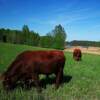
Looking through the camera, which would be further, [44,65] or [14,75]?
[44,65]

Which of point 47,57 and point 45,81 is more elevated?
point 47,57

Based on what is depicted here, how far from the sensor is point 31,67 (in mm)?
10109

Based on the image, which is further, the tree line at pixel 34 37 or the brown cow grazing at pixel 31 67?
the tree line at pixel 34 37

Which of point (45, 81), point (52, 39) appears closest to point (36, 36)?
point (52, 39)

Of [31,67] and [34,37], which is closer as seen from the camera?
[31,67]

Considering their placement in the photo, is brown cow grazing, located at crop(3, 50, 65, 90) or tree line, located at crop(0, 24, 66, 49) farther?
→ tree line, located at crop(0, 24, 66, 49)

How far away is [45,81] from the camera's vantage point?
12125 mm

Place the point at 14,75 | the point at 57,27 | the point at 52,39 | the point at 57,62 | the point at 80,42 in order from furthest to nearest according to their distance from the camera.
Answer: the point at 80,42
the point at 57,27
the point at 52,39
the point at 57,62
the point at 14,75

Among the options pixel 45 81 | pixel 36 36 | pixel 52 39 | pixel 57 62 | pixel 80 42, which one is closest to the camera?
pixel 57 62

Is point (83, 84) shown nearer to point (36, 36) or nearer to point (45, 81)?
point (45, 81)

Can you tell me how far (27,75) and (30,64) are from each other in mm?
467

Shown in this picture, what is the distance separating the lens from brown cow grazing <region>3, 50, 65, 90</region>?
957cm

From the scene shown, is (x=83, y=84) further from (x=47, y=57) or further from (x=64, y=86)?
(x=47, y=57)

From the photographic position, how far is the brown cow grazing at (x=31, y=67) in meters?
9.57
